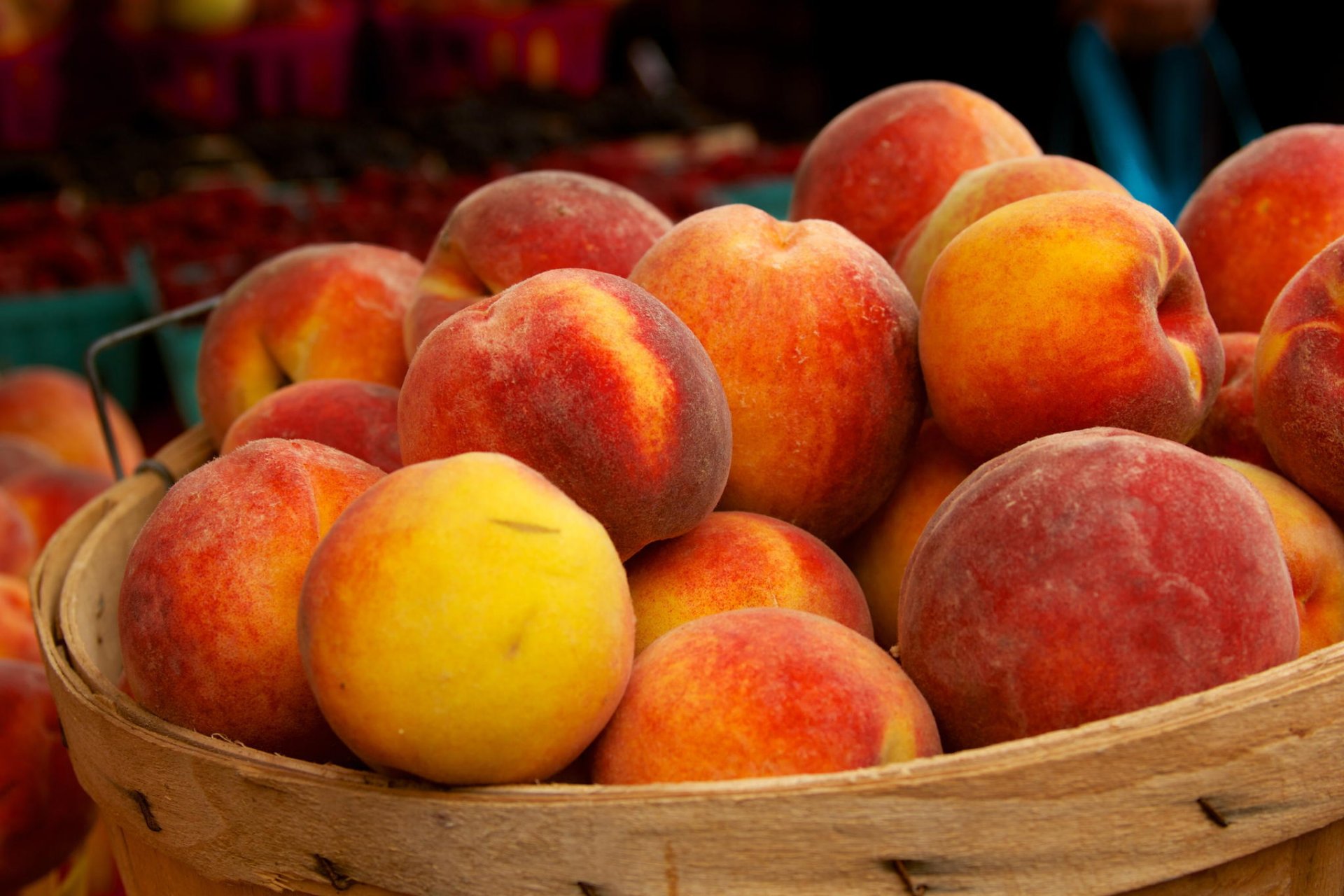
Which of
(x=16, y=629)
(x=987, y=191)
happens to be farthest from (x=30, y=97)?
(x=987, y=191)

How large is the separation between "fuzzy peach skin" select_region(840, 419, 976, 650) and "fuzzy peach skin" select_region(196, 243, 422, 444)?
0.49 metres

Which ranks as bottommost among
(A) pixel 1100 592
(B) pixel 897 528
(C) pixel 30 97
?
(C) pixel 30 97

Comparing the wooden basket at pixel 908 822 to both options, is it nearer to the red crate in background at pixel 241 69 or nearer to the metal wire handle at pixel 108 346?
the metal wire handle at pixel 108 346

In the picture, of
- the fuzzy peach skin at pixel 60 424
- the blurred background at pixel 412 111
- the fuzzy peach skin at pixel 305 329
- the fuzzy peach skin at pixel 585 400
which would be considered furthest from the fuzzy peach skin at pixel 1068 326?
the blurred background at pixel 412 111

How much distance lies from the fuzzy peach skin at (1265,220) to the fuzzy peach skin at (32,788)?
45.1 inches

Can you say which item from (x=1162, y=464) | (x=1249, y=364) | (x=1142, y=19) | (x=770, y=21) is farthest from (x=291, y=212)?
(x=770, y=21)

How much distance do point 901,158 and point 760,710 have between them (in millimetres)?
743

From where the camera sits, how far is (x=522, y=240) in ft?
3.73

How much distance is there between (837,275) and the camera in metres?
1.02

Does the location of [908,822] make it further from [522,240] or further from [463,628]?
[522,240]

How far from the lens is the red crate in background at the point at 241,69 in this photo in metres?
4.10

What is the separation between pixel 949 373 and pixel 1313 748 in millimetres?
383

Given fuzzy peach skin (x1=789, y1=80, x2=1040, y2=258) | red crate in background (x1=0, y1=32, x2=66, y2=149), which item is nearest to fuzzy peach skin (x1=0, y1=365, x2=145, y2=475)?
fuzzy peach skin (x1=789, y1=80, x2=1040, y2=258)

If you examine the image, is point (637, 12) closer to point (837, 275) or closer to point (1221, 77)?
point (1221, 77)
